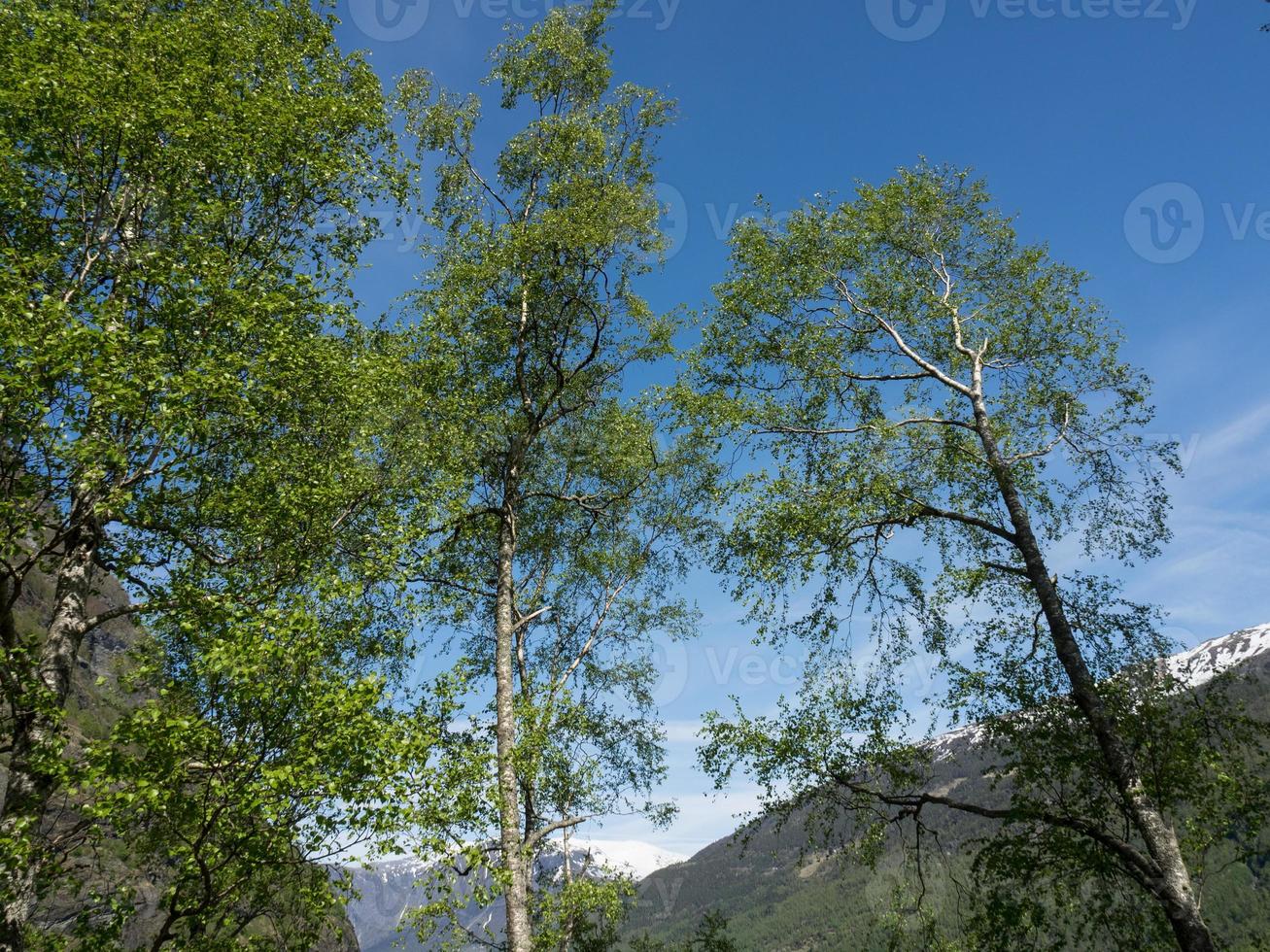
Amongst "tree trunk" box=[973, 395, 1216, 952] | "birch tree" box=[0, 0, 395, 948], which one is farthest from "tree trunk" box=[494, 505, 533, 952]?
"tree trunk" box=[973, 395, 1216, 952]

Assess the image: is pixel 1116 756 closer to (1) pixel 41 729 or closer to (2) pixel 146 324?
(1) pixel 41 729

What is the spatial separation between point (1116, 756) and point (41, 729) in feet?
63.8

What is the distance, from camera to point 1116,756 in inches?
564

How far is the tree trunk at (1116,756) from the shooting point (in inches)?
511

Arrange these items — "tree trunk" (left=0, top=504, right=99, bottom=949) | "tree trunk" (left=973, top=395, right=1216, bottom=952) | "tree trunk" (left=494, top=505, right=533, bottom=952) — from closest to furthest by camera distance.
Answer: "tree trunk" (left=0, top=504, right=99, bottom=949), "tree trunk" (left=973, top=395, right=1216, bottom=952), "tree trunk" (left=494, top=505, right=533, bottom=952)

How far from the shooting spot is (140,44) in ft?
47.2

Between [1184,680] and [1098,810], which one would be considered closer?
[1098,810]

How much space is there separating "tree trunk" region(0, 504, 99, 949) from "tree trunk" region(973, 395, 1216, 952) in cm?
1833

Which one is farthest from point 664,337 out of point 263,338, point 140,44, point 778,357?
point 140,44

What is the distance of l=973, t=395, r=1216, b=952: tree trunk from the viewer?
42.5 feet

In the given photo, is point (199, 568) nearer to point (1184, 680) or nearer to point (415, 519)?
point (415, 519)

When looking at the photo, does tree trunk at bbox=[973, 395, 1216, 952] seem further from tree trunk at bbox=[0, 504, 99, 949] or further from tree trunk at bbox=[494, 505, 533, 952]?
tree trunk at bbox=[0, 504, 99, 949]

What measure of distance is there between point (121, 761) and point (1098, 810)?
17316 mm

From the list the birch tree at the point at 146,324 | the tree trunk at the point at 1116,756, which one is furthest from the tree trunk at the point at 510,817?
the tree trunk at the point at 1116,756
